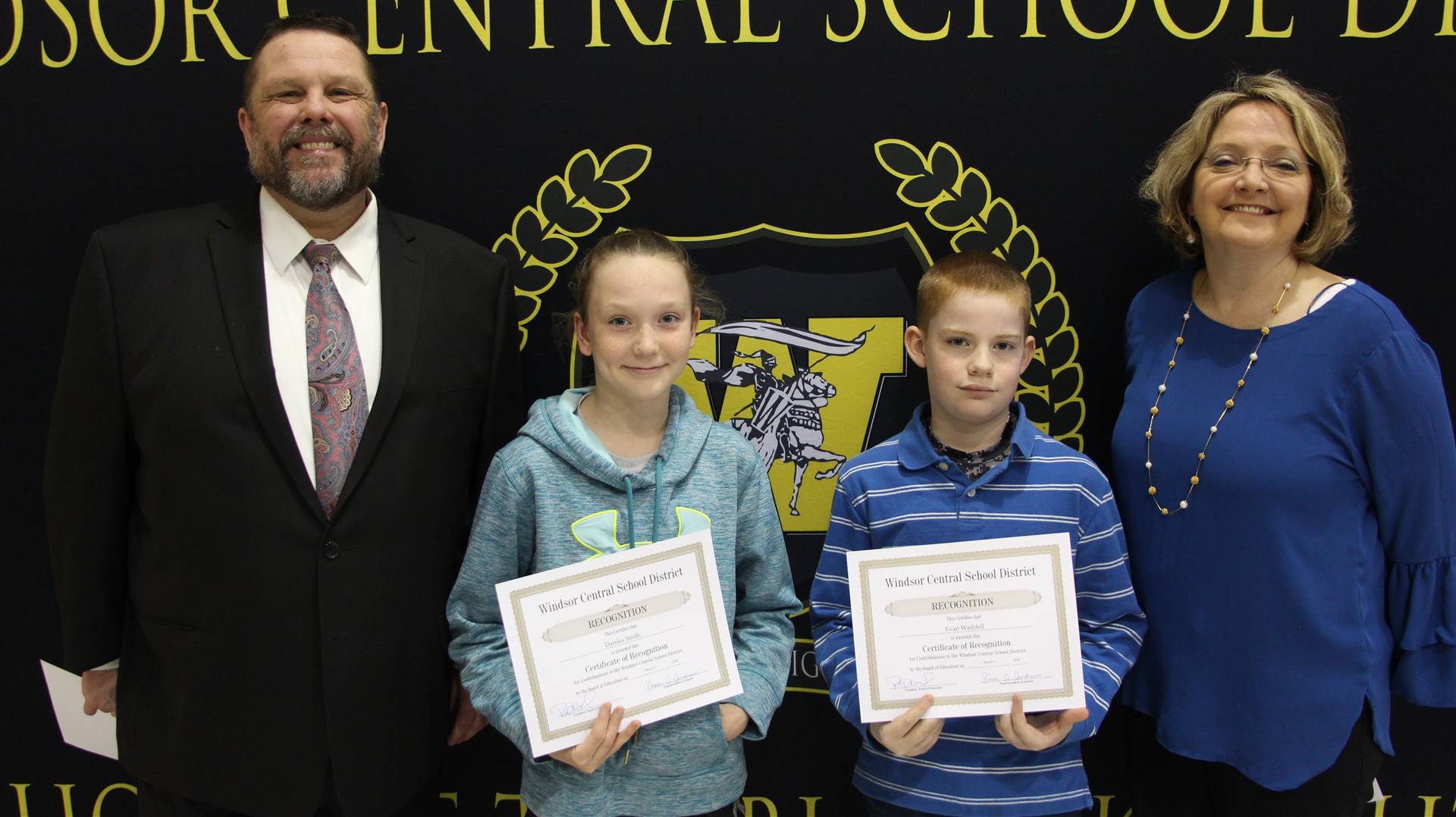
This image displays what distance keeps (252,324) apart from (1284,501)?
75.6 inches

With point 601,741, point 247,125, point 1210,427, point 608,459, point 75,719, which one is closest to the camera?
point 601,741

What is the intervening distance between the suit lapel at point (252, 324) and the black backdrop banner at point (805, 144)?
55cm

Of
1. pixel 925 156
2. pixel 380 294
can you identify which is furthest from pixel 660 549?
pixel 925 156

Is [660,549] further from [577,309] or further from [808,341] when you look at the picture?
[808,341]

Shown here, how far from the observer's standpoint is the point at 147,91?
7.88 ft

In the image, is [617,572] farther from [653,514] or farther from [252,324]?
[252,324]

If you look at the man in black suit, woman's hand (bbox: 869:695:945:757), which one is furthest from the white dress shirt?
woman's hand (bbox: 869:695:945:757)

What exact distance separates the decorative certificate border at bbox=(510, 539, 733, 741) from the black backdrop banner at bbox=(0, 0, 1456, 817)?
0.73 meters

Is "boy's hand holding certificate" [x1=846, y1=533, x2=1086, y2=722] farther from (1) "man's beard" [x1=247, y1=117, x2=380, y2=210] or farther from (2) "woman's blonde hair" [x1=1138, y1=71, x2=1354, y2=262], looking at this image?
(1) "man's beard" [x1=247, y1=117, x2=380, y2=210]

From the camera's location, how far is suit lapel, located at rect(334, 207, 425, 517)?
185cm

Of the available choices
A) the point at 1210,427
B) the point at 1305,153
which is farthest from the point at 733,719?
the point at 1305,153

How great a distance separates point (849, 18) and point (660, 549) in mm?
1360

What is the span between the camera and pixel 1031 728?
1.74m

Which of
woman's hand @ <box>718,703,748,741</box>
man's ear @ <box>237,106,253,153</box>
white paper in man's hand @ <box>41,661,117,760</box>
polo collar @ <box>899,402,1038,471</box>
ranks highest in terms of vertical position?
man's ear @ <box>237,106,253,153</box>
